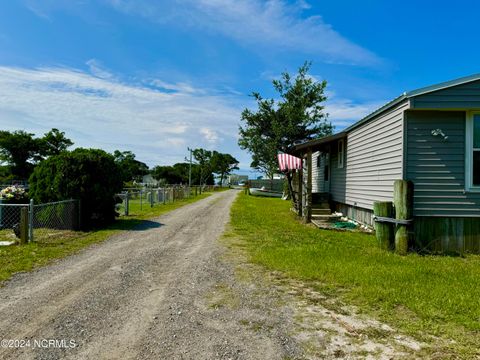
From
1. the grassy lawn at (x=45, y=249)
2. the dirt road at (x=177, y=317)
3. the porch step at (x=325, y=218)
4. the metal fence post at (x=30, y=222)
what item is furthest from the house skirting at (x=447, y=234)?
the metal fence post at (x=30, y=222)

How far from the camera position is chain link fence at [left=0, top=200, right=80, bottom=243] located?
345 inches

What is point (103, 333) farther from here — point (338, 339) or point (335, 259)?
point (335, 259)

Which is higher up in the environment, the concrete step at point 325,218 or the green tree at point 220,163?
the green tree at point 220,163

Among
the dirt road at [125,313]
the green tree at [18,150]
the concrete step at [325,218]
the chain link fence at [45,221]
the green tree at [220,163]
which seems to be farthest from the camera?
the green tree at [220,163]

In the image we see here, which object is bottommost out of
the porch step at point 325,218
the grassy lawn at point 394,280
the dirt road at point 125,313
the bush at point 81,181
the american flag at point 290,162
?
the dirt road at point 125,313

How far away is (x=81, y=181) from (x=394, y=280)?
29.6ft

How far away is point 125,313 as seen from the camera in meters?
4.11

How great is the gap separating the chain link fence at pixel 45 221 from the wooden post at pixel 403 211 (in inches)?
309

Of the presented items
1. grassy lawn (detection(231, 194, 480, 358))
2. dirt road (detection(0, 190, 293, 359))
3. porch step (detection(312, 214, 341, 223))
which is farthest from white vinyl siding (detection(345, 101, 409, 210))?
dirt road (detection(0, 190, 293, 359))

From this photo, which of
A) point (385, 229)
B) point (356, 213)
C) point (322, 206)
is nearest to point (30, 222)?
point (385, 229)

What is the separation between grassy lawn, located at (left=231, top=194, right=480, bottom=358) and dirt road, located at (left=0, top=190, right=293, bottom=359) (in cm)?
136

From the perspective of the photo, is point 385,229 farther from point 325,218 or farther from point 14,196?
point 14,196

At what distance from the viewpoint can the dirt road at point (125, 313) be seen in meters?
3.25

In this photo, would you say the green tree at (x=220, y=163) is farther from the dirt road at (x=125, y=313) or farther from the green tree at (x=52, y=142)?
the dirt road at (x=125, y=313)
